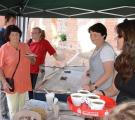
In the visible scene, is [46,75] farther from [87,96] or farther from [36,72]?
[87,96]

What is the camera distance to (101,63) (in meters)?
2.69

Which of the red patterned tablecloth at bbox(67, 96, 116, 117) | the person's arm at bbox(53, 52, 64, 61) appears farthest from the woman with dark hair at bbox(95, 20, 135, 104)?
the person's arm at bbox(53, 52, 64, 61)

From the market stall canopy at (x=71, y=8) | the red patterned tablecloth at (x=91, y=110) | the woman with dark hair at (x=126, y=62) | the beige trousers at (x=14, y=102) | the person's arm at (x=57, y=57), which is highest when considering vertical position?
the market stall canopy at (x=71, y=8)

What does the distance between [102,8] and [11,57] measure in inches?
74.8

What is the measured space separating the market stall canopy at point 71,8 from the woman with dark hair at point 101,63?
186cm

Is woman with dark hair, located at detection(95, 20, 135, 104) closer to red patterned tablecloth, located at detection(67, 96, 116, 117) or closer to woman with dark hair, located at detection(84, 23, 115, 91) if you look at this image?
red patterned tablecloth, located at detection(67, 96, 116, 117)

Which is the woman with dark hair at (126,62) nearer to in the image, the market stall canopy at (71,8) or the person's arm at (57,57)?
the person's arm at (57,57)

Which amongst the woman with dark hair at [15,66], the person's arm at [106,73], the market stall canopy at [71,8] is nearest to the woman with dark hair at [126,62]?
the person's arm at [106,73]

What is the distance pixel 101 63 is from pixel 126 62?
0.66 m

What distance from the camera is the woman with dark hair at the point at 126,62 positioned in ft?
6.45

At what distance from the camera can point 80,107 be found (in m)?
1.92

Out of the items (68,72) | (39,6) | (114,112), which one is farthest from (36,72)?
(114,112)

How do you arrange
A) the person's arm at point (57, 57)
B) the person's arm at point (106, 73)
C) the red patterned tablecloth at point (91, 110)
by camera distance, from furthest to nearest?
the person's arm at point (57, 57)
the person's arm at point (106, 73)
the red patterned tablecloth at point (91, 110)

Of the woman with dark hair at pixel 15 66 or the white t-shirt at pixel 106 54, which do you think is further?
the woman with dark hair at pixel 15 66
